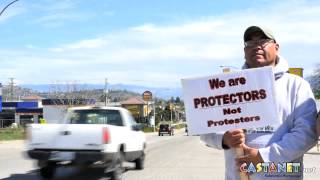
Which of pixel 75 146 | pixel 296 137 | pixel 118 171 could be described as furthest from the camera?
pixel 118 171

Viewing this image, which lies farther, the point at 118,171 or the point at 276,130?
the point at 118,171

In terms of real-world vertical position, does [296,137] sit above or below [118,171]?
above

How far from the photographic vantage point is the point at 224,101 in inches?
170

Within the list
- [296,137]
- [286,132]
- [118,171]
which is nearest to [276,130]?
[286,132]

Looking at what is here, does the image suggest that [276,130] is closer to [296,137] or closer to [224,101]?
[296,137]

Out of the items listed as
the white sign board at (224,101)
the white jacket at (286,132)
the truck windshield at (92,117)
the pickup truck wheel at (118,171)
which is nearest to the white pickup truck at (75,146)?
the pickup truck wheel at (118,171)

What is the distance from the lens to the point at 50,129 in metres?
14.3

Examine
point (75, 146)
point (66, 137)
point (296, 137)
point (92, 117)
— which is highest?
point (92, 117)

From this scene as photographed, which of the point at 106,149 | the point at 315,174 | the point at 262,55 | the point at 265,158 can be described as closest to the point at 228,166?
the point at 265,158

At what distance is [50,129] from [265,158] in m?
10.7

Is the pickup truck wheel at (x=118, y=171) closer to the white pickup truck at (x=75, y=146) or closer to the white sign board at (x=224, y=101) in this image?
the white pickup truck at (x=75, y=146)

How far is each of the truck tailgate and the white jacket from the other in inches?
381

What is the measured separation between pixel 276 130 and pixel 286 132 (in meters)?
0.07

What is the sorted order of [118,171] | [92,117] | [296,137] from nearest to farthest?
[296,137] → [118,171] → [92,117]
